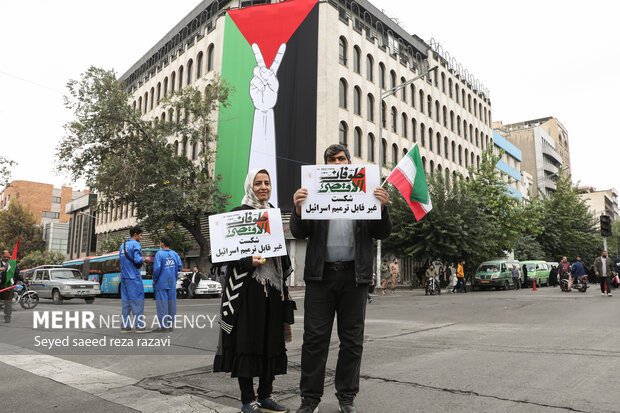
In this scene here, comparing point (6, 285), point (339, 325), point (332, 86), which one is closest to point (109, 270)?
point (6, 285)

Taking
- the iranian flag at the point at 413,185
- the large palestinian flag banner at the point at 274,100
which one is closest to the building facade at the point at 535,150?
the large palestinian flag banner at the point at 274,100

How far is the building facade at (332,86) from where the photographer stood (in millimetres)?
Answer: 31719

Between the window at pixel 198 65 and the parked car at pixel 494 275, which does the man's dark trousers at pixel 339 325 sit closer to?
the parked car at pixel 494 275

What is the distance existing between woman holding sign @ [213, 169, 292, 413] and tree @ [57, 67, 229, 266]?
2380cm

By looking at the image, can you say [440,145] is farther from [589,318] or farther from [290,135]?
[589,318]

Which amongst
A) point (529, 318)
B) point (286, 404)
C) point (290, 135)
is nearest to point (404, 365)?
point (286, 404)

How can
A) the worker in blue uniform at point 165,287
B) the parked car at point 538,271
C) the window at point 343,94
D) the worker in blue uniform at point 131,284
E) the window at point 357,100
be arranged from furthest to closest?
the window at point 357,100 → the window at point 343,94 → the parked car at point 538,271 → the worker in blue uniform at point 165,287 → the worker in blue uniform at point 131,284

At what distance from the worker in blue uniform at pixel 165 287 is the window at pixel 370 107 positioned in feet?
99.0

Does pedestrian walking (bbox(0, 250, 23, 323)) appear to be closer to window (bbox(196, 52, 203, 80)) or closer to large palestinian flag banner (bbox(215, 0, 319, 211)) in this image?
large palestinian flag banner (bbox(215, 0, 319, 211))

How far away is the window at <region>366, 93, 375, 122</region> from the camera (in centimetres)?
3700

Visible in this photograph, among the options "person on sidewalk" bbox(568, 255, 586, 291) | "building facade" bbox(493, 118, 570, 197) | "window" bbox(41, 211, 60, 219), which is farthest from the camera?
"window" bbox(41, 211, 60, 219)

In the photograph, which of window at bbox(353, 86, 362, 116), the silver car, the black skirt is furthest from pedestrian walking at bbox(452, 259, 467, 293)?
the black skirt

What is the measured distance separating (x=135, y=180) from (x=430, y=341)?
2402 cm

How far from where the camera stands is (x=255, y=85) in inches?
1276
